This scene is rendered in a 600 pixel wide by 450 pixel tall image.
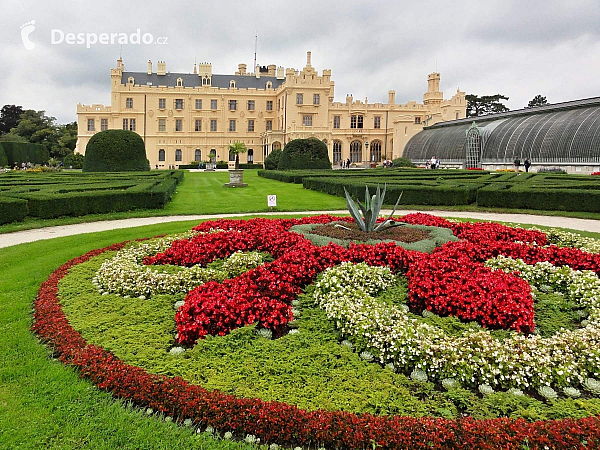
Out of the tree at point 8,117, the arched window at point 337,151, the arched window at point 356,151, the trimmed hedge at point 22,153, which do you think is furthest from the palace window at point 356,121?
the tree at point 8,117

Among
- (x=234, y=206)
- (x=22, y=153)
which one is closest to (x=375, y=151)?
(x=22, y=153)

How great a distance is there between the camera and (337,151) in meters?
60.6

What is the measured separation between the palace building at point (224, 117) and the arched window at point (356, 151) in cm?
13

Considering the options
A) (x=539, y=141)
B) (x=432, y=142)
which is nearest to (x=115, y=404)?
(x=539, y=141)

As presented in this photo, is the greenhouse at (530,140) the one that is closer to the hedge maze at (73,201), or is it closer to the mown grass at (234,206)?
the mown grass at (234,206)

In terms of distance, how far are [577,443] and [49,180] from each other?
21056mm

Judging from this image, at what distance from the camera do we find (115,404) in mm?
3492

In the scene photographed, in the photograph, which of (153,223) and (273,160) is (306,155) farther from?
(153,223)

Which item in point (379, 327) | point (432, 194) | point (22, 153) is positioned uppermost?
point (22, 153)

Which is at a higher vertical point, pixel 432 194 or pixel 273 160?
pixel 273 160

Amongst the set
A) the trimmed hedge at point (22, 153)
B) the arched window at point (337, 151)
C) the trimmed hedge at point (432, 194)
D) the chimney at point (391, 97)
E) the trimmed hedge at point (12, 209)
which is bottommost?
the trimmed hedge at point (12, 209)

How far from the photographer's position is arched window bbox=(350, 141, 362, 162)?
6041 cm

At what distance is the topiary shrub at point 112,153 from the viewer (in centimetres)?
2730

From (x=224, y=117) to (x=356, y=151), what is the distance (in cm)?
1797
